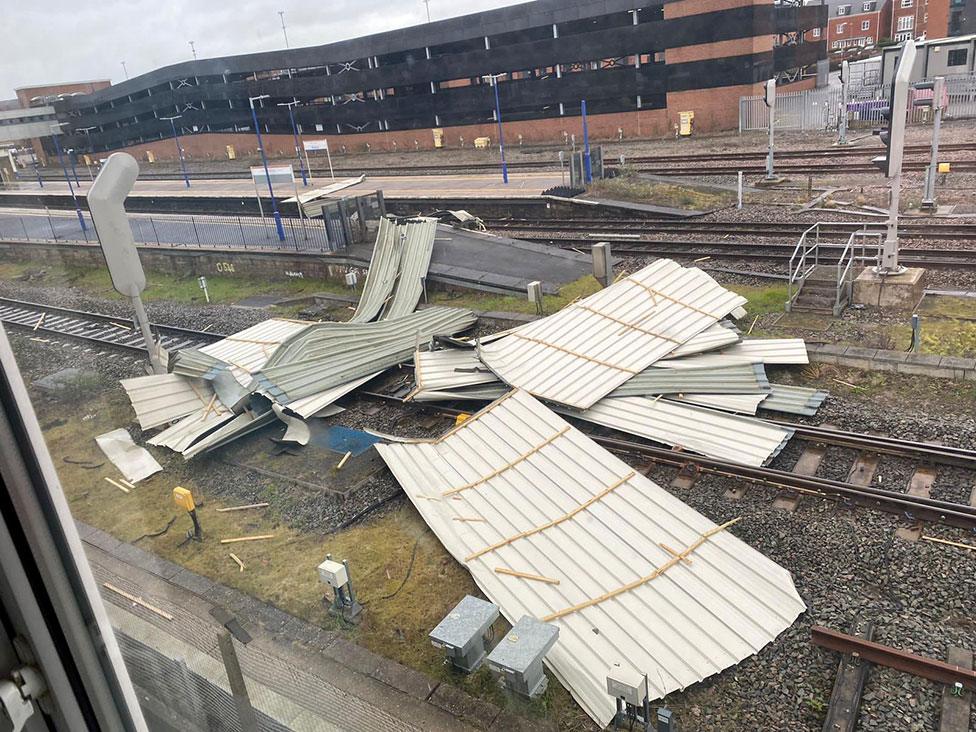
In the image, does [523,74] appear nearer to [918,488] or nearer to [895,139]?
[895,139]

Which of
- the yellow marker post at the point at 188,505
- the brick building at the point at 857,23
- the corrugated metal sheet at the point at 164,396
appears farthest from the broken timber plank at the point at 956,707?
the brick building at the point at 857,23

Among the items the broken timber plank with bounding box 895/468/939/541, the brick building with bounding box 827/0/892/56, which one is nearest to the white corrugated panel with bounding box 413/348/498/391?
the broken timber plank with bounding box 895/468/939/541

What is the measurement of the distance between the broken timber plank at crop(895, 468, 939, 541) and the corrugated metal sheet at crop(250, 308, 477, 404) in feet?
20.9

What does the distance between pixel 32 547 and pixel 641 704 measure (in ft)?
14.4

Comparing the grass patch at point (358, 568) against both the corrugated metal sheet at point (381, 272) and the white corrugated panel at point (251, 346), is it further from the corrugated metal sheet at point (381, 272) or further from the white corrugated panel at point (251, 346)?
the corrugated metal sheet at point (381, 272)

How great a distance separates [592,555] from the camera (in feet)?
21.0

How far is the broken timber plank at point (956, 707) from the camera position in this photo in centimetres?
466

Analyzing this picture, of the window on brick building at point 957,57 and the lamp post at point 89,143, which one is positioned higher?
the lamp post at point 89,143

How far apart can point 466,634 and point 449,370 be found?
5.11m

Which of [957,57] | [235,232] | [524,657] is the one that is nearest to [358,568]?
[524,657]

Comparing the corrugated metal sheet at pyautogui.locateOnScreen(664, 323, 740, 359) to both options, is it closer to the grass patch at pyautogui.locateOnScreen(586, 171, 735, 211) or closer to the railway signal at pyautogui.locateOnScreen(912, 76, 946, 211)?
the railway signal at pyautogui.locateOnScreen(912, 76, 946, 211)

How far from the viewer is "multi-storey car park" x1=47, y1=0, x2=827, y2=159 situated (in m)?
31.0

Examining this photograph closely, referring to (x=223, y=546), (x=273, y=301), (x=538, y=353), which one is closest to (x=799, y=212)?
(x=538, y=353)

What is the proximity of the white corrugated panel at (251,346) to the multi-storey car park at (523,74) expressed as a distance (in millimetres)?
13606
